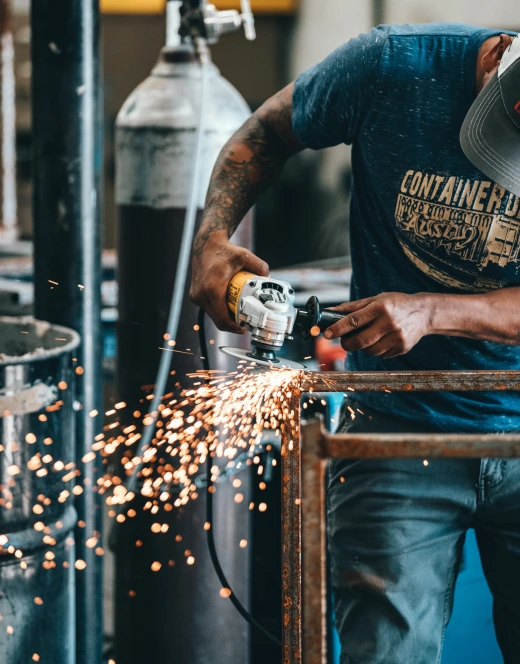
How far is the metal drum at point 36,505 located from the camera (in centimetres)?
180

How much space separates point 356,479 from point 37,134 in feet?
4.13

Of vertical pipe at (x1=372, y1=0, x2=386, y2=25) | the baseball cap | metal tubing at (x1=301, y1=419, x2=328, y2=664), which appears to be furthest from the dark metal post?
vertical pipe at (x1=372, y1=0, x2=386, y2=25)

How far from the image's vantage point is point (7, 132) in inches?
248

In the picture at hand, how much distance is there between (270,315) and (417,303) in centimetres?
30

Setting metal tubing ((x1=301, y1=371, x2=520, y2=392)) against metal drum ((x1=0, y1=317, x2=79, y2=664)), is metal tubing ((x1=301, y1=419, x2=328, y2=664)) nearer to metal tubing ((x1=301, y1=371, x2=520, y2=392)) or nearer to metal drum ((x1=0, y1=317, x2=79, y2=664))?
metal tubing ((x1=301, y1=371, x2=520, y2=392))

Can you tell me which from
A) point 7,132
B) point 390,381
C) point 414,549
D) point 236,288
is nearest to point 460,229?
point 390,381

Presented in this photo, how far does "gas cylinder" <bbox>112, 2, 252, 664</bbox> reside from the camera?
238cm

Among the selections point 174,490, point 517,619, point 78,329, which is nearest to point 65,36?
point 78,329

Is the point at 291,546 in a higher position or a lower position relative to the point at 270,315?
lower

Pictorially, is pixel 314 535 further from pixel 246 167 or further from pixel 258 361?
pixel 246 167

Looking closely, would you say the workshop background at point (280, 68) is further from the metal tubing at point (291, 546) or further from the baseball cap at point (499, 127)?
the baseball cap at point (499, 127)

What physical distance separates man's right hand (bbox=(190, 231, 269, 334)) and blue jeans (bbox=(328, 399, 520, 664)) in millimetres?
443

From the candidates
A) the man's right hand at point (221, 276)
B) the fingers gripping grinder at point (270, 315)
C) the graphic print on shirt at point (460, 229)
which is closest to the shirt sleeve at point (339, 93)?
the graphic print on shirt at point (460, 229)

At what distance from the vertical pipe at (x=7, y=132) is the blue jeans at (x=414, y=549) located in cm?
493
